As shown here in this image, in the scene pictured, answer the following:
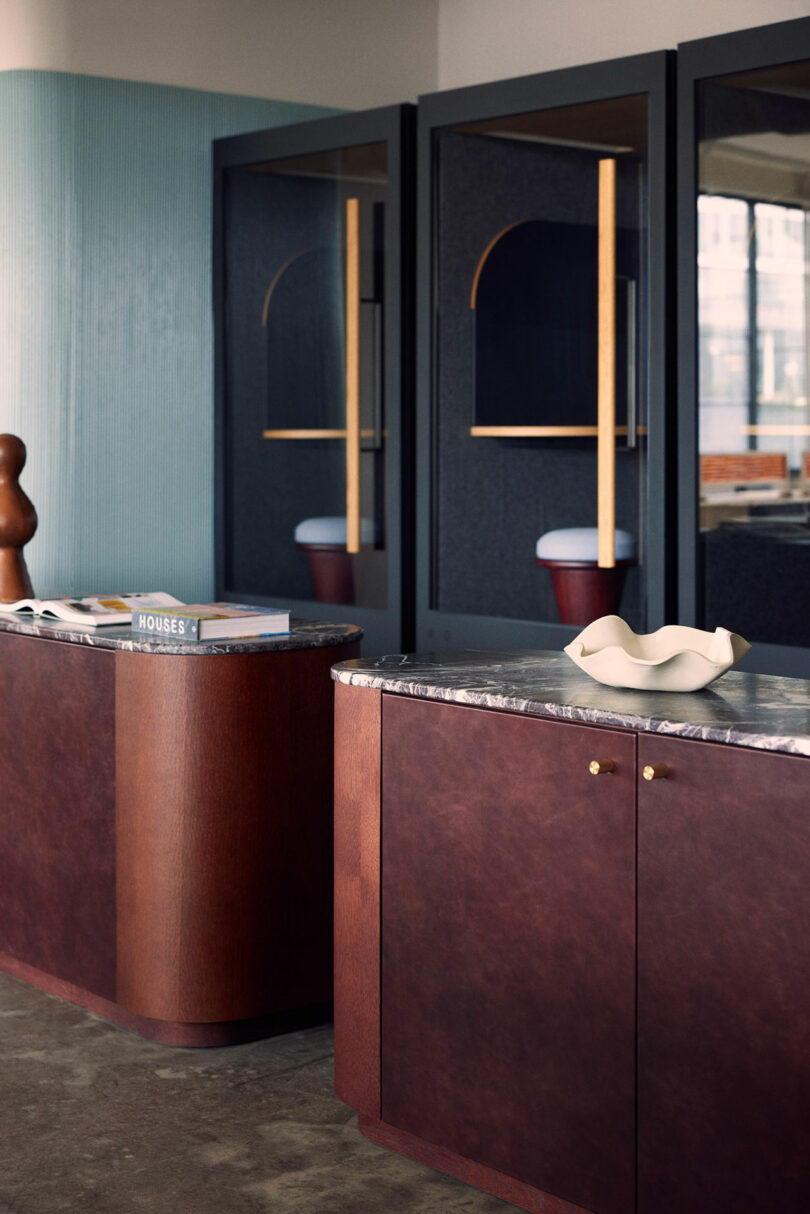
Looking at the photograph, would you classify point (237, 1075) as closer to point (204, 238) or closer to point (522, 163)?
point (522, 163)

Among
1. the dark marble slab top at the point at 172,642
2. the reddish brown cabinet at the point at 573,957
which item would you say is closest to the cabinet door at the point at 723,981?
the reddish brown cabinet at the point at 573,957

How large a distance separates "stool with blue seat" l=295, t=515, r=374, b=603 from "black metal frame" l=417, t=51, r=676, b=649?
30cm

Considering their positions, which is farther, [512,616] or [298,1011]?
[512,616]

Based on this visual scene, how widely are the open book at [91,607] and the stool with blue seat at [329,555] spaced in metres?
1.04

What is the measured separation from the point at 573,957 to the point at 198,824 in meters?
1.06

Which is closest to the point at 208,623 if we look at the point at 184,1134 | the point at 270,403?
the point at 184,1134

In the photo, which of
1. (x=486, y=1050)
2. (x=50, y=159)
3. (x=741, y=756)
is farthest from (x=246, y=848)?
(x=50, y=159)

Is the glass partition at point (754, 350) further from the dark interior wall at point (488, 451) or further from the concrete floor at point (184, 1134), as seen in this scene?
the concrete floor at point (184, 1134)

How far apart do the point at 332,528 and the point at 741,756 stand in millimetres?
2806

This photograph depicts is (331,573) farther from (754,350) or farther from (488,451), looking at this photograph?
(754,350)

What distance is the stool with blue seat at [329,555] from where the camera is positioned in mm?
4750

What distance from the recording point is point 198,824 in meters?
3.14

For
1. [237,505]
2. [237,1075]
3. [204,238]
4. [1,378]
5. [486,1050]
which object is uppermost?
[204,238]

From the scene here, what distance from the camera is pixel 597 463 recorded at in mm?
4117
